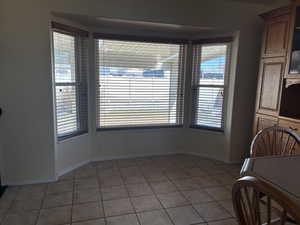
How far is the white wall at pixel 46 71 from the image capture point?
249cm

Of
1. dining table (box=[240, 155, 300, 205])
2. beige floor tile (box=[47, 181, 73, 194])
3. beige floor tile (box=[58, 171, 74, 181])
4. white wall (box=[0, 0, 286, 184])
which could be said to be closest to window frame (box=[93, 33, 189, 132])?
white wall (box=[0, 0, 286, 184])

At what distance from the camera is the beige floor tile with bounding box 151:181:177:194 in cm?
268

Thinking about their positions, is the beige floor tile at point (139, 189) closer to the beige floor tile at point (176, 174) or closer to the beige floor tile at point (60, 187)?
the beige floor tile at point (176, 174)

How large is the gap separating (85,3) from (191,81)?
6.56 ft

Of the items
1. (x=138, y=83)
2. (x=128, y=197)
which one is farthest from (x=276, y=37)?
(x=128, y=197)

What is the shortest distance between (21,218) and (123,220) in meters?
0.97

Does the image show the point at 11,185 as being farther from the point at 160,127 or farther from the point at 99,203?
the point at 160,127

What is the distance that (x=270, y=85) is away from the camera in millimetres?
2926

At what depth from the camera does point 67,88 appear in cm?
304

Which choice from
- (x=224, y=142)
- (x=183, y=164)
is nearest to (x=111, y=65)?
(x=183, y=164)

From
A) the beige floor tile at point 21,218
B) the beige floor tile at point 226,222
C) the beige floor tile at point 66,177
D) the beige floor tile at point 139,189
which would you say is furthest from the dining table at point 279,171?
the beige floor tile at point 66,177

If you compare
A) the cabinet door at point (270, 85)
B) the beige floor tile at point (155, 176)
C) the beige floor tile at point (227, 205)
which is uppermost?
the cabinet door at point (270, 85)

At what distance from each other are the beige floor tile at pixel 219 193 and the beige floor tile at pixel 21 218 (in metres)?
1.89

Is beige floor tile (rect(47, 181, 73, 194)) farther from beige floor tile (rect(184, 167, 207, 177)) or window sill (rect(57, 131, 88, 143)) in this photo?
beige floor tile (rect(184, 167, 207, 177))
